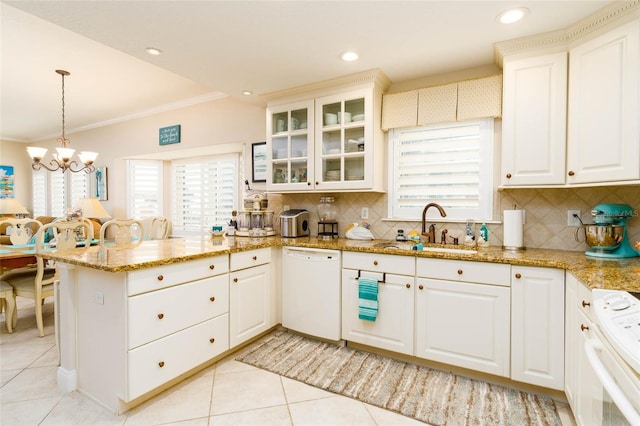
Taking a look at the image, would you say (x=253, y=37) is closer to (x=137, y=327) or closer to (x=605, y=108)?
(x=137, y=327)

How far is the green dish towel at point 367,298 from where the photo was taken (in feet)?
7.74

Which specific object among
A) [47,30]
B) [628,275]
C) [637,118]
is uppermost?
[47,30]

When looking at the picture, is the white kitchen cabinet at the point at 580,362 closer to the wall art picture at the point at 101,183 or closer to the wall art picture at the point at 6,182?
the wall art picture at the point at 101,183

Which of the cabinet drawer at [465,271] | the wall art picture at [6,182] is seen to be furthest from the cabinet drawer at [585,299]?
the wall art picture at [6,182]

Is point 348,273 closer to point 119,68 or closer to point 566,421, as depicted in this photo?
point 566,421

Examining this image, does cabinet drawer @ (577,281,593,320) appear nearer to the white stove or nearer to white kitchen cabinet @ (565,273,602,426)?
white kitchen cabinet @ (565,273,602,426)

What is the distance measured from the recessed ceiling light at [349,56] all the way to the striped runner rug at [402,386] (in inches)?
93.5

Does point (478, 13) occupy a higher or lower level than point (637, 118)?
higher

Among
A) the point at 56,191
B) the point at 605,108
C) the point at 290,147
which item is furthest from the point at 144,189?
the point at 605,108

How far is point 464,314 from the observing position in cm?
209

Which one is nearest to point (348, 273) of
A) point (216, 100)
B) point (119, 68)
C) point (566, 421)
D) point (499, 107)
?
point (566, 421)

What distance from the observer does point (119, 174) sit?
197 inches

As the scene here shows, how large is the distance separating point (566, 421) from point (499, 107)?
209 centimetres

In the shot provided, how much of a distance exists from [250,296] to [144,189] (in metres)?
3.42
